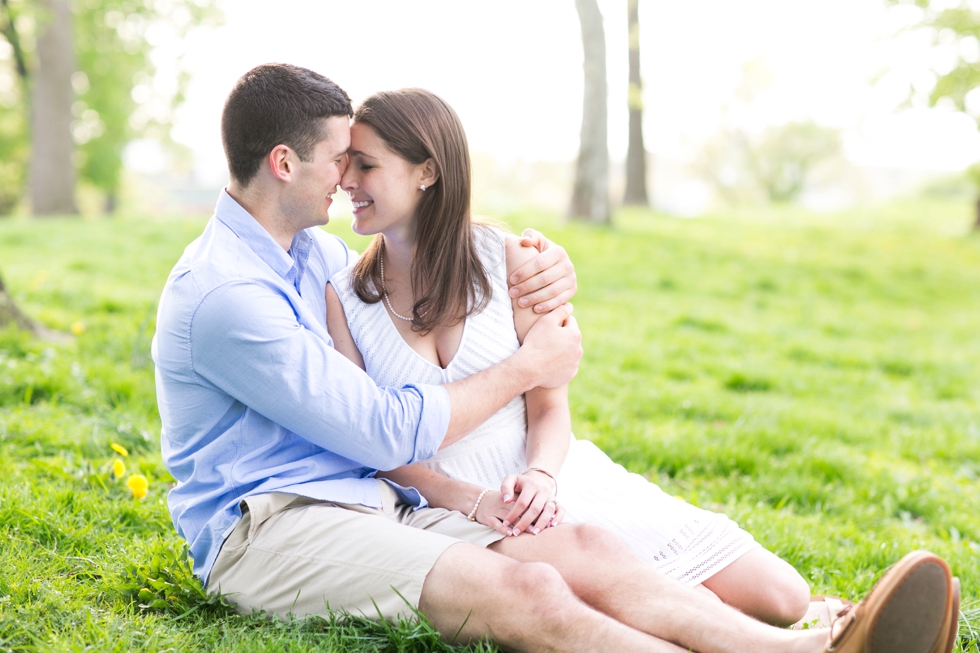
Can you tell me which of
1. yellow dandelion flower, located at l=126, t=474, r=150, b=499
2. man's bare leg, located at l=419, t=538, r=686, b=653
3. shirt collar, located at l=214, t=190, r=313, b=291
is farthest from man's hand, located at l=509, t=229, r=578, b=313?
yellow dandelion flower, located at l=126, t=474, r=150, b=499

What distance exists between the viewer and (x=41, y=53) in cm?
1549

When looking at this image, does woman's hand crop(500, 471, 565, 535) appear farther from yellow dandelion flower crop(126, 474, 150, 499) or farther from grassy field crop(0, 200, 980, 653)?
yellow dandelion flower crop(126, 474, 150, 499)

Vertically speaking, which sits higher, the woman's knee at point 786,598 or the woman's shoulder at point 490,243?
the woman's shoulder at point 490,243

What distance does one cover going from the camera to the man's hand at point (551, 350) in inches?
106

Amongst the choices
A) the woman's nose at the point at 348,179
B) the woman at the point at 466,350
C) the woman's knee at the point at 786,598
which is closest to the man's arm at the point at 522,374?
the woman at the point at 466,350

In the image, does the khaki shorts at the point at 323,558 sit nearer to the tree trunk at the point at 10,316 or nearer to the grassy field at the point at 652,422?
the grassy field at the point at 652,422

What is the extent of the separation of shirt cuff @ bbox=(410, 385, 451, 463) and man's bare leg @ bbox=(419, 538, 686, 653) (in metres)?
0.33

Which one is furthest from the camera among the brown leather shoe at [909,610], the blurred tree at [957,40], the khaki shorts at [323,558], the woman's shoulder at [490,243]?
the blurred tree at [957,40]

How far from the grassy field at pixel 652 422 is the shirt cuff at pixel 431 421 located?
0.52 meters

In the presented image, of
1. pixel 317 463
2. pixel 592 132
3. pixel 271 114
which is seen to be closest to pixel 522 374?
pixel 317 463

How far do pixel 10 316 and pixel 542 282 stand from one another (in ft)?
12.6

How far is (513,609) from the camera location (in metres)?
2.09

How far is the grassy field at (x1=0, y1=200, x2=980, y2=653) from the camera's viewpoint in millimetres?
2465

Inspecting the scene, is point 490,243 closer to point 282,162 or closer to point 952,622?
point 282,162
